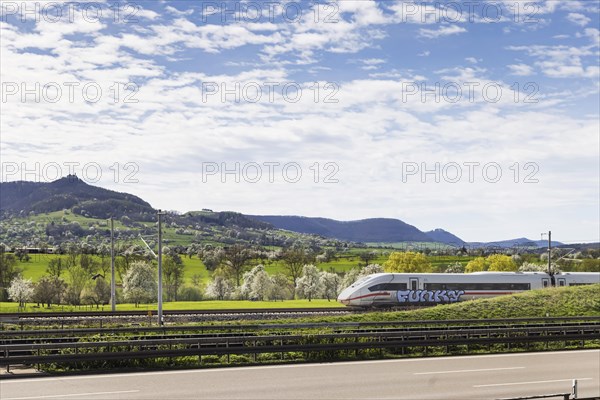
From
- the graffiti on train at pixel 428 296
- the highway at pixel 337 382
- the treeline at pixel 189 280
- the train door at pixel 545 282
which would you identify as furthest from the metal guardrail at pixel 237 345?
the treeline at pixel 189 280

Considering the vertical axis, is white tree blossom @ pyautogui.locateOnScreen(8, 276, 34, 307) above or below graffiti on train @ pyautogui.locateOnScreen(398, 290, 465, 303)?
below

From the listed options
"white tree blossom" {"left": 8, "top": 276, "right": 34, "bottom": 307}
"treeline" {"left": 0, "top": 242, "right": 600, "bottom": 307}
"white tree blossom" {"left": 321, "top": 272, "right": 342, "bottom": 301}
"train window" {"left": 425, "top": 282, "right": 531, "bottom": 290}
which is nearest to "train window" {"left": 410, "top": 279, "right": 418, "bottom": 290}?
"train window" {"left": 425, "top": 282, "right": 531, "bottom": 290}

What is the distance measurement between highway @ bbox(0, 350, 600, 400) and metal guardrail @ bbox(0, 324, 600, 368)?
2.66ft

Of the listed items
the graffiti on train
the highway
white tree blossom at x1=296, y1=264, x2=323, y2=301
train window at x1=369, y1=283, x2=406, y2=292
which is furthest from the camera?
white tree blossom at x1=296, y1=264, x2=323, y2=301

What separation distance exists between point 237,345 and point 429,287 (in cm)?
3155

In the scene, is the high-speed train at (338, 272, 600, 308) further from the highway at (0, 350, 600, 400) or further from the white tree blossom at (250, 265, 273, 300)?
the white tree blossom at (250, 265, 273, 300)

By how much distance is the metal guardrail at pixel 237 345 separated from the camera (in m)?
21.5

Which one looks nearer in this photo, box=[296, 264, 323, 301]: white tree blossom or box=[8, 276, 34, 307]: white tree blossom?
box=[8, 276, 34, 307]: white tree blossom

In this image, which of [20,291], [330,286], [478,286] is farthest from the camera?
[330,286]

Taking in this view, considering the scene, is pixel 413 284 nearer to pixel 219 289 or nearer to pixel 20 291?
pixel 20 291

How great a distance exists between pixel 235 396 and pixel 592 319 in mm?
26440

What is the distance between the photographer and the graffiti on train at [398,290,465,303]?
5394cm

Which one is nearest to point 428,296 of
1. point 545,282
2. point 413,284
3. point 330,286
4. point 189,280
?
point 413,284

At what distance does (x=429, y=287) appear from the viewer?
5481cm
